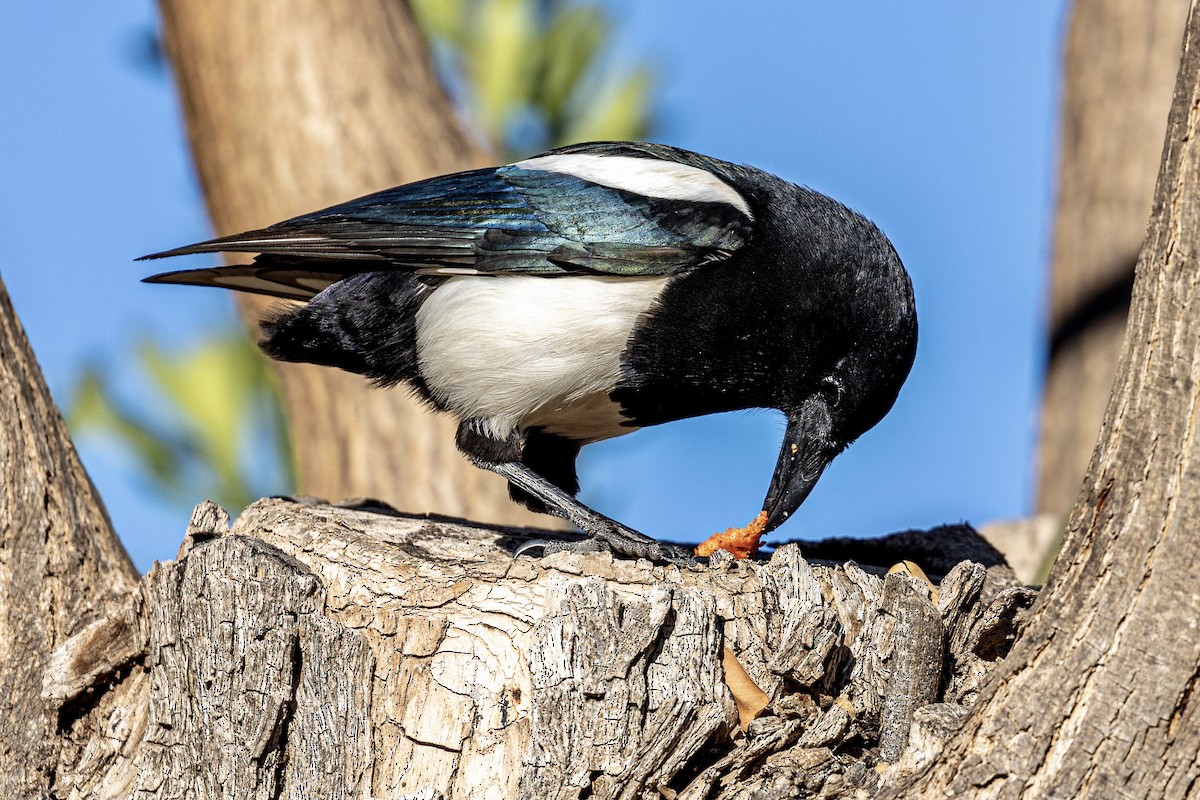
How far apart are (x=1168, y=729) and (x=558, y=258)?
→ 263cm

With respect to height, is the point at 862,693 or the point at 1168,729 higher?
the point at 862,693

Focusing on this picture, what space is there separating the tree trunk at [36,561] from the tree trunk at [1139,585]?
8.49 ft

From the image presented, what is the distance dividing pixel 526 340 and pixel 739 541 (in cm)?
102

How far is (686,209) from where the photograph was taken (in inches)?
183

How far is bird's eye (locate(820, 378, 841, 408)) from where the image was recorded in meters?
4.71

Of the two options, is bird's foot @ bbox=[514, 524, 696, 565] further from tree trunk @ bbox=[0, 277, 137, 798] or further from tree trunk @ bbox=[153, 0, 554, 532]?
tree trunk @ bbox=[153, 0, 554, 532]

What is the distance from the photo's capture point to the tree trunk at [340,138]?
22.8 ft

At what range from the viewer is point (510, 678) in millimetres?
3447

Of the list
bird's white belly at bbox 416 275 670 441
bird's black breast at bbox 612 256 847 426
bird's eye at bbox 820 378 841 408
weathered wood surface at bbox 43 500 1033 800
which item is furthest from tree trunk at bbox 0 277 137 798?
bird's eye at bbox 820 378 841 408

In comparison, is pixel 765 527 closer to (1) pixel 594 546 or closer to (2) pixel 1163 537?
(1) pixel 594 546

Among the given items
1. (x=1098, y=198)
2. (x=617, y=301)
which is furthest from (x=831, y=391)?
(x=1098, y=198)

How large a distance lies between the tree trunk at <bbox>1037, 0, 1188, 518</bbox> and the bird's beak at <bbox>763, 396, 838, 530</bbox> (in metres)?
3.46

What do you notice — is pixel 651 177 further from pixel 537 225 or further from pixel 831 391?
pixel 831 391

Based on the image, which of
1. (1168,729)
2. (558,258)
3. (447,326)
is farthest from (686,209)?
(1168,729)
